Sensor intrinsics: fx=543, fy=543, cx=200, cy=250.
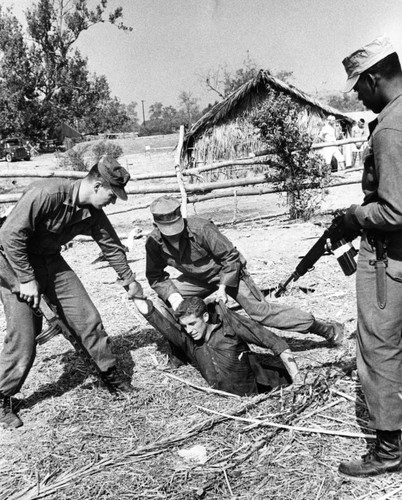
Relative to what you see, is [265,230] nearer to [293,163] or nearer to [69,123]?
[293,163]

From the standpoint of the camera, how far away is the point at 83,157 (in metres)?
27.6

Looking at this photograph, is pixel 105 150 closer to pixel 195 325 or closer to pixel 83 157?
pixel 83 157

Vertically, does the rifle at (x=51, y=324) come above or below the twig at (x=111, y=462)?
above

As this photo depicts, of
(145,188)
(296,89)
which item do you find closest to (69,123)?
(296,89)

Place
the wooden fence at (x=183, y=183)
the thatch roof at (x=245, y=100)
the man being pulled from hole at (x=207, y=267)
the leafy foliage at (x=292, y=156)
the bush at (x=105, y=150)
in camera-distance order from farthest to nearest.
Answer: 1. the bush at (x=105, y=150)
2. the thatch roof at (x=245, y=100)
3. the leafy foliage at (x=292, y=156)
4. the wooden fence at (x=183, y=183)
5. the man being pulled from hole at (x=207, y=267)

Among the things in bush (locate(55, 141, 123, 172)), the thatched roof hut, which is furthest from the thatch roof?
bush (locate(55, 141, 123, 172))

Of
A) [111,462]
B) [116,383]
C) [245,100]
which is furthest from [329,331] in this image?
[245,100]

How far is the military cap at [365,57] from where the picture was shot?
2.57 meters

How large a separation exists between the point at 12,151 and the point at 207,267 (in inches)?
1182

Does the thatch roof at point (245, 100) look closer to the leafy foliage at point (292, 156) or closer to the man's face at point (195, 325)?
the leafy foliage at point (292, 156)

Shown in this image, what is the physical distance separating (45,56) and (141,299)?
117 feet

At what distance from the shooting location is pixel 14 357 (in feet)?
12.6

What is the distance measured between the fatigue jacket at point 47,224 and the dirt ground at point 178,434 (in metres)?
1.00

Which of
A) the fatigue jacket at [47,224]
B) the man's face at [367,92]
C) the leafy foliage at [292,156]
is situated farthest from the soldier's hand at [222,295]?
the leafy foliage at [292,156]
